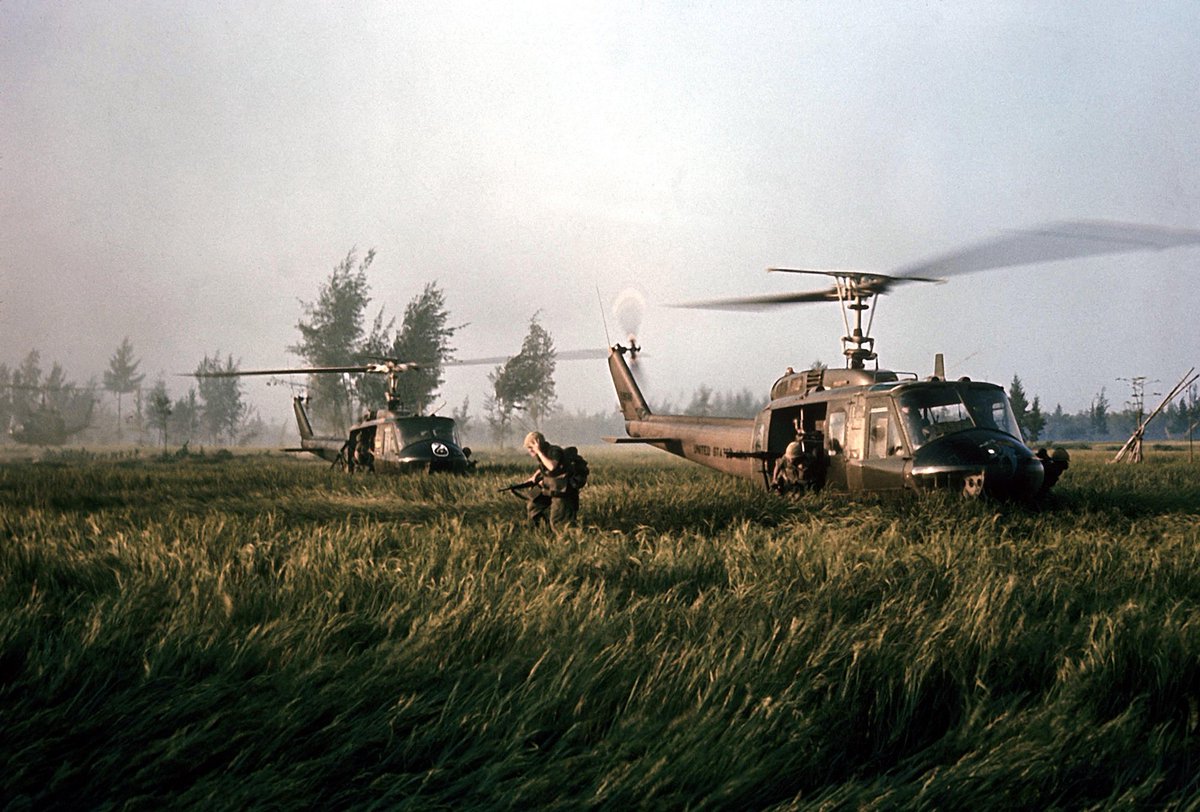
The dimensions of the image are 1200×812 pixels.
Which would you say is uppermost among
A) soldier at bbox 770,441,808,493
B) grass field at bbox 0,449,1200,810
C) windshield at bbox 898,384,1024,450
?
Answer: windshield at bbox 898,384,1024,450

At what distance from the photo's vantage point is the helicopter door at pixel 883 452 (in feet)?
29.4

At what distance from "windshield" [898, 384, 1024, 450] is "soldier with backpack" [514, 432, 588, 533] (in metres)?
3.95

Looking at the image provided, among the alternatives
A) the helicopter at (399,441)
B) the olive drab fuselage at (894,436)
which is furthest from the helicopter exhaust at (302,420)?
the olive drab fuselage at (894,436)

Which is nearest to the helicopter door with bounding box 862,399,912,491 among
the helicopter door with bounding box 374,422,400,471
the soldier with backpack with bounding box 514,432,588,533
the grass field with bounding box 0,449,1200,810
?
the grass field with bounding box 0,449,1200,810

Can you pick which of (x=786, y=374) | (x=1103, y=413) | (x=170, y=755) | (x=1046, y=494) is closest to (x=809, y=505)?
(x=1046, y=494)

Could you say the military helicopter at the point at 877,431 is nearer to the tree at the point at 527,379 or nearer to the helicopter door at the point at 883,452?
the helicopter door at the point at 883,452

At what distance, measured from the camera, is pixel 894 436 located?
29.9 feet

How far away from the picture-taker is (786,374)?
12258mm

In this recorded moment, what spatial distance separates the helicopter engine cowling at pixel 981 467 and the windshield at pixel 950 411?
24 cm

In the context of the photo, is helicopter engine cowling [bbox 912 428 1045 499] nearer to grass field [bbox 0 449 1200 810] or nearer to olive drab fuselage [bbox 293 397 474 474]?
grass field [bbox 0 449 1200 810]

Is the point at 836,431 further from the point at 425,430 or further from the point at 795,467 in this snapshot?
the point at 425,430

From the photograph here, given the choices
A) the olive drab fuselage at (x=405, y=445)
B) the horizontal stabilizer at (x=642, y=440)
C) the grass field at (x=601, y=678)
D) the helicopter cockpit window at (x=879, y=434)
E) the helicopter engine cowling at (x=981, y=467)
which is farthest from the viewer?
the olive drab fuselage at (x=405, y=445)

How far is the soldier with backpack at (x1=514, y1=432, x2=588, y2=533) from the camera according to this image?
704cm

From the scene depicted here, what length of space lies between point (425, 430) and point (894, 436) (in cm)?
918
